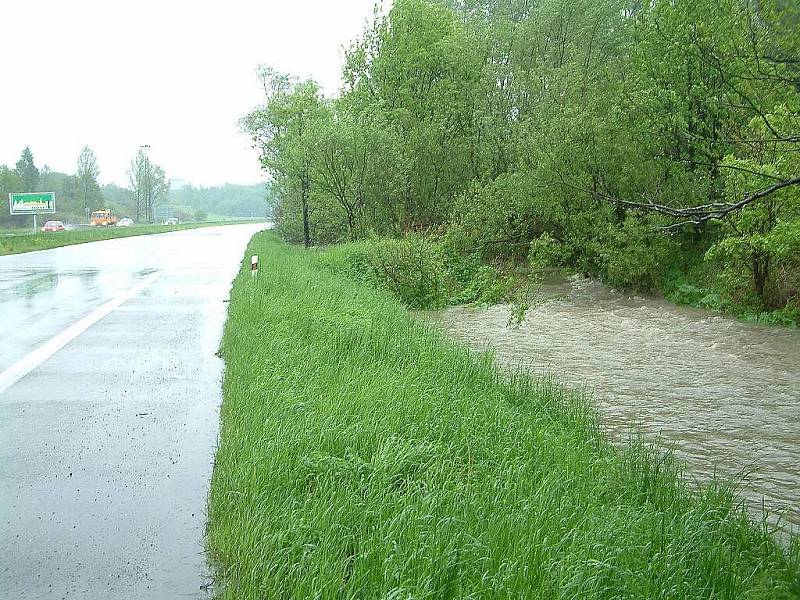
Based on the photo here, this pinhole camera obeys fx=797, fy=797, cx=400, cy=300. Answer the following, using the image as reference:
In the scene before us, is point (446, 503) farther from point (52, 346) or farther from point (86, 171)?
point (86, 171)

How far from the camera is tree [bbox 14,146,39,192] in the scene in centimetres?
9856

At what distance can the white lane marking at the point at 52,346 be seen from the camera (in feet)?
29.8

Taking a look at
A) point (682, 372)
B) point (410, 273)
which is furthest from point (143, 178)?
point (682, 372)

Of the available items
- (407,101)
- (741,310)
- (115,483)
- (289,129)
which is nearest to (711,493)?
(115,483)

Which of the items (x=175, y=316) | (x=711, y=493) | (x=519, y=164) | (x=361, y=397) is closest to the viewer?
(x=711, y=493)

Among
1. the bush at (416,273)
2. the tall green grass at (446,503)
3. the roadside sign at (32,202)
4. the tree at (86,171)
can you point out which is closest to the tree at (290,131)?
the bush at (416,273)

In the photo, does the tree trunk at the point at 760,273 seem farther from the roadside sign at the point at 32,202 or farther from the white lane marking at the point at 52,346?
the roadside sign at the point at 32,202

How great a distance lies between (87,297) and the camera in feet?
56.9

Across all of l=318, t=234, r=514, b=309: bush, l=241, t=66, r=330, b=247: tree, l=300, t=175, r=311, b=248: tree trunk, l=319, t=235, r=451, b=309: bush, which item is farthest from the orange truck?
l=319, t=235, r=451, b=309: bush

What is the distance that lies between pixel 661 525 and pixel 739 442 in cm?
404

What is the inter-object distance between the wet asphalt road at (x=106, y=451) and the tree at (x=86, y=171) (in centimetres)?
9459

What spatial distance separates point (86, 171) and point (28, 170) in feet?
22.7

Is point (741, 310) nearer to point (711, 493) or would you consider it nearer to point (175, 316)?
point (175, 316)

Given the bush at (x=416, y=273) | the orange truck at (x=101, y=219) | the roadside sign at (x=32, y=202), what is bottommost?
the bush at (x=416, y=273)
